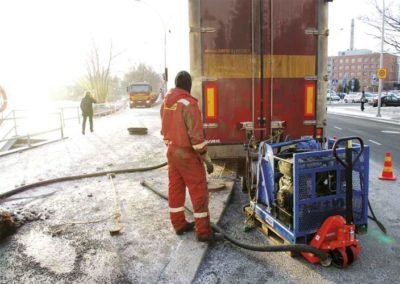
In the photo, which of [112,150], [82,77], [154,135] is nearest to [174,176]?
[112,150]

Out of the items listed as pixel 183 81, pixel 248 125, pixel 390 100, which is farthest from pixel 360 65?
pixel 183 81

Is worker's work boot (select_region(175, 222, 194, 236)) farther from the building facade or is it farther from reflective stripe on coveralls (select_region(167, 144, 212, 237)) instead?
the building facade

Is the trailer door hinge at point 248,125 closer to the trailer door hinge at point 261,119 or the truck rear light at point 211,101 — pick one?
the trailer door hinge at point 261,119

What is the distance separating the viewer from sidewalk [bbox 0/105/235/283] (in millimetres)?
3697

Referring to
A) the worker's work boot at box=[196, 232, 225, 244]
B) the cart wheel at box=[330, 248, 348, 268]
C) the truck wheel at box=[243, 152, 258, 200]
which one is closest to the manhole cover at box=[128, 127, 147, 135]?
the truck wheel at box=[243, 152, 258, 200]

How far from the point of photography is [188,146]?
4262mm

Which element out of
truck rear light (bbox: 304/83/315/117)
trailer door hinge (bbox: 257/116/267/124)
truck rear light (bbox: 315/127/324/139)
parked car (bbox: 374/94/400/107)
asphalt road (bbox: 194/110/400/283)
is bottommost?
Result: parked car (bbox: 374/94/400/107)

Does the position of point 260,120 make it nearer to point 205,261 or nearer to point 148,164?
point 205,261

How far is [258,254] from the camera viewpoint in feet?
13.3

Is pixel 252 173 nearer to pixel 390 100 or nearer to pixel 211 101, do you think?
pixel 211 101

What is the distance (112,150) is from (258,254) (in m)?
7.76

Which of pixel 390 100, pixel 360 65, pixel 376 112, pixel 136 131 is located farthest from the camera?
pixel 360 65

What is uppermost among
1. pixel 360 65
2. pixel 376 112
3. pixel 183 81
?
pixel 360 65

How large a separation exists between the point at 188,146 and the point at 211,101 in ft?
5.84
